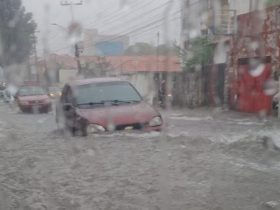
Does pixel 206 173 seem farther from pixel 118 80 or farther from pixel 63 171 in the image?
pixel 118 80

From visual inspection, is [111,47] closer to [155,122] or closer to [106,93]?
[106,93]

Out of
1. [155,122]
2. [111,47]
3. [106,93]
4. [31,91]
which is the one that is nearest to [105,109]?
[106,93]

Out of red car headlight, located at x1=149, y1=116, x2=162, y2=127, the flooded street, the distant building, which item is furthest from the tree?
the flooded street

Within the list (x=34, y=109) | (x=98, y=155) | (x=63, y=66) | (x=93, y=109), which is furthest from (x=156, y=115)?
(x=63, y=66)

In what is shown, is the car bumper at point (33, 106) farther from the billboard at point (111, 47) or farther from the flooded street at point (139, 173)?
the flooded street at point (139, 173)

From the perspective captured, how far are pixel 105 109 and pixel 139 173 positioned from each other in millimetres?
3122

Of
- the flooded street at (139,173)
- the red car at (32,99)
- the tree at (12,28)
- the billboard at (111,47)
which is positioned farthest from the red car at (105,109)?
the billboard at (111,47)

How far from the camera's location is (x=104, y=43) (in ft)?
96.1

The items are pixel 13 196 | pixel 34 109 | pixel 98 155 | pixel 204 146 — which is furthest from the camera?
pixel 34 109

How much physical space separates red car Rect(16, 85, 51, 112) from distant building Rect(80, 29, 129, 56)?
2.77m

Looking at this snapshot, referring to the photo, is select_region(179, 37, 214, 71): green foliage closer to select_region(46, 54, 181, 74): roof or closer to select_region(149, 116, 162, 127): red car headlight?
select_region(46, 54, 181, 74): roof

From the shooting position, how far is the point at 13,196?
5707 mm

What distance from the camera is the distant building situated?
22828 mm

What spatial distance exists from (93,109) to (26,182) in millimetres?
3489
